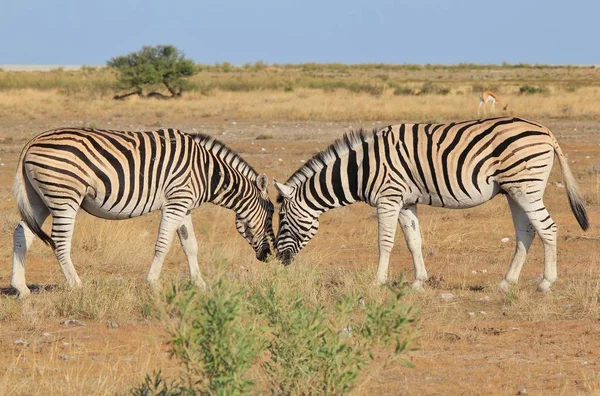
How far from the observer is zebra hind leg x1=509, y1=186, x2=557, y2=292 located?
8.54 meters

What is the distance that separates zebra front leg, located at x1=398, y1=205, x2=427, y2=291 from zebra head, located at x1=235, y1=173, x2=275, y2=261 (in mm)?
1274

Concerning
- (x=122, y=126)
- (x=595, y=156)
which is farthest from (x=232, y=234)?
(x=122, y=126)

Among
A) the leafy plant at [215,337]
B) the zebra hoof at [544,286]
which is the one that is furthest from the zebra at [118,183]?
the leafy plant at [215,337]

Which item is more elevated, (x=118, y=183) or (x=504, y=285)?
(x=118, y=183)

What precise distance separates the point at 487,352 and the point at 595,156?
13835mm

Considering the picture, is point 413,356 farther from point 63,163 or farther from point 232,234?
point 232,234

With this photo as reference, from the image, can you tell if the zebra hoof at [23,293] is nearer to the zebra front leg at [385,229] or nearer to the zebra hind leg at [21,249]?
the zebra hind leg at [21,249]

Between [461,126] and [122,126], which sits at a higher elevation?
[461,126]

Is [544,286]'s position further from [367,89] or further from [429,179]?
[367,89]

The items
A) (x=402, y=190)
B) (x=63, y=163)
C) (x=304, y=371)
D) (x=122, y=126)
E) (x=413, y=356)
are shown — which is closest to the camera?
(x=304, y=371)

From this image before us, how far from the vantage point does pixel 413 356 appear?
21.2ft

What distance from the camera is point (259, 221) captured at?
29.9ft

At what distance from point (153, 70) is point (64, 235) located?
3374cm

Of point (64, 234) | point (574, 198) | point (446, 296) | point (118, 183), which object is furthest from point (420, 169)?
point (64, 234)
